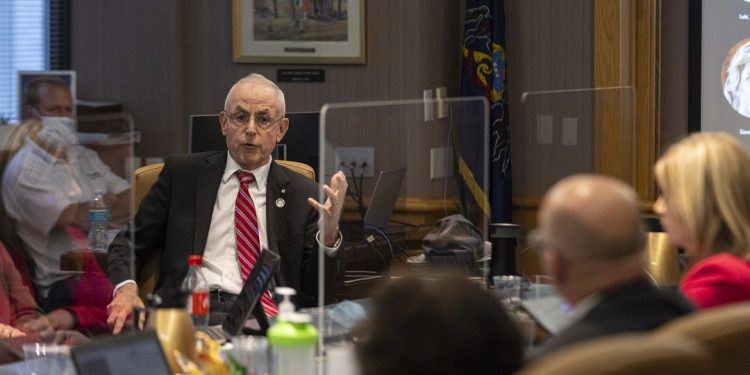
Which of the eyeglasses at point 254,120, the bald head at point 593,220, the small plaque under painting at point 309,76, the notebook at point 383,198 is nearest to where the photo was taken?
the bald head at point 593,220

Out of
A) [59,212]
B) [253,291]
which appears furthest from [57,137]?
[253,291]

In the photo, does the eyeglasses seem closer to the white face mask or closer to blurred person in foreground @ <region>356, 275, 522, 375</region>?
the white face mask

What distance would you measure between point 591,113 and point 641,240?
2.73 m

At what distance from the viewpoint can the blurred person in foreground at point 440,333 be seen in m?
1.54

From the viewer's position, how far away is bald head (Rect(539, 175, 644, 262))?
1.76 m

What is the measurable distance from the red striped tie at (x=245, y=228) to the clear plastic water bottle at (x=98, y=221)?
45 centimetres

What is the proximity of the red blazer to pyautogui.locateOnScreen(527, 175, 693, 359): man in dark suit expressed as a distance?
59cm

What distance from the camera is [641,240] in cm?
182

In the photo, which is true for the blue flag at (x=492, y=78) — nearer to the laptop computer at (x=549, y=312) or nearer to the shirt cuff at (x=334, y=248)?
the shirt cuff at (x=334, y=248)

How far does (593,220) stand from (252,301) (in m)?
1.12

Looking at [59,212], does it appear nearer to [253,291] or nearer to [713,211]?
[253,291]

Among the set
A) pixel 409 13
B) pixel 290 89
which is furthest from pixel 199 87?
pixel 409 13

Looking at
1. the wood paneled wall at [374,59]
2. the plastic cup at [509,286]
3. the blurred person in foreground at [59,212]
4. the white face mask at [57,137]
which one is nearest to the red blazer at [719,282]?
the plastic cup at [509,286]

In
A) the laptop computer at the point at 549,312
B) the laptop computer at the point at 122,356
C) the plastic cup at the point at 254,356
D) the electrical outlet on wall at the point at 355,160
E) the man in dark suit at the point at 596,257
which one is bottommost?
the plastic cup at the point at 254,356
